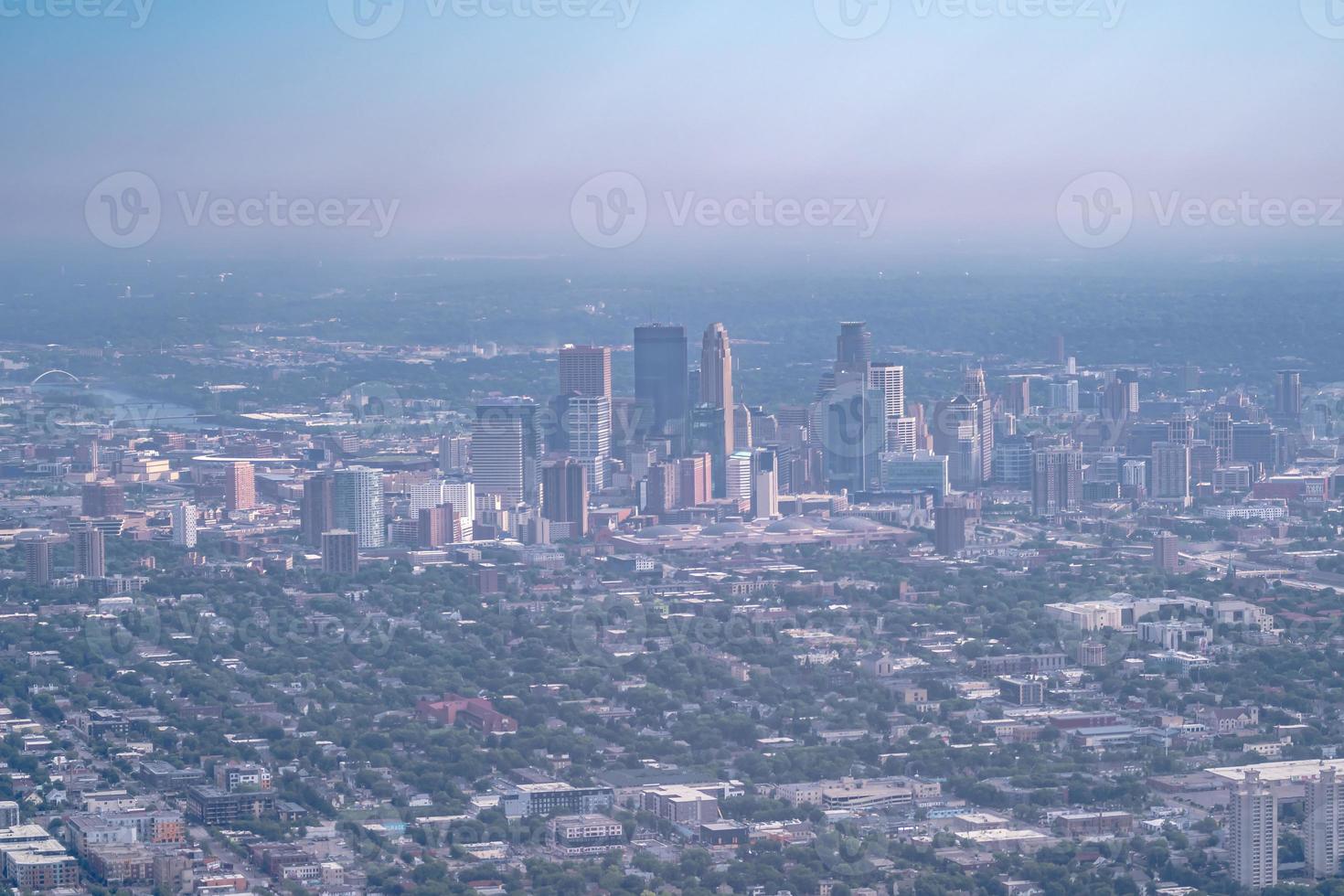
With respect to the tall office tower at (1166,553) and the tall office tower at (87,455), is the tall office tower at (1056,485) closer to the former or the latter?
the tall office tower at (1166,553)

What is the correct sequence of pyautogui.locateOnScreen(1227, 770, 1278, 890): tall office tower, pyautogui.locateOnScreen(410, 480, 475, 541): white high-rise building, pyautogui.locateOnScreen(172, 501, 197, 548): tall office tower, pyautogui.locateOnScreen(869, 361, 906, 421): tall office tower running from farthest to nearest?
1. pyautogui.locateOnScreen(869, 361, 906, 421): tall office tower
2. pyautogui.locateOnScreen(410, 480, 475, 541): white high-rise building
3. pyautogui.locateOnScreen(172, 501, 197, 548): tall office tower
4. pyautogui.locateOnScreen(1227, 770, 1278, 890): tall office tower

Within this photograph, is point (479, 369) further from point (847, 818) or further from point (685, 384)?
point (847, 818)

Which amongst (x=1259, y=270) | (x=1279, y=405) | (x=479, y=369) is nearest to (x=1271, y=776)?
(x=1279, y=405)

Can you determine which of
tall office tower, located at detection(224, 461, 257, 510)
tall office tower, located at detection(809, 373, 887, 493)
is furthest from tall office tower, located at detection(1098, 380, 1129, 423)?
tall office tower, located at detection(224, 461, 257, 510)

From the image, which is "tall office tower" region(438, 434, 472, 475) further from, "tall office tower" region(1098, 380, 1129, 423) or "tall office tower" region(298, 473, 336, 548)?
"tall office tower" region(1098, 380, 1129, 423)


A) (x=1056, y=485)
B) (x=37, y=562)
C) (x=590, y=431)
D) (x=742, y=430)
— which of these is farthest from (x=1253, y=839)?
(x=742, y=430)

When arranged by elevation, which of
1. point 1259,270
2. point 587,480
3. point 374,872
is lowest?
point 374,872

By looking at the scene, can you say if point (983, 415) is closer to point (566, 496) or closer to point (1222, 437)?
point (1222, 437)
